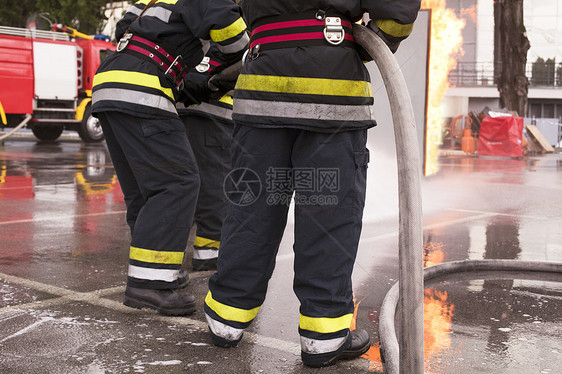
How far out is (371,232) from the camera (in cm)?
564

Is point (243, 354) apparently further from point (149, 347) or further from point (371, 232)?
point (371, 232)

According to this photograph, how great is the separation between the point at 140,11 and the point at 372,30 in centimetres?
147

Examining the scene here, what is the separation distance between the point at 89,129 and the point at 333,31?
53.6 feet

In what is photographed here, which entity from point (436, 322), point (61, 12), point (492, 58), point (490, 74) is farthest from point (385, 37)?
point (492, 58)

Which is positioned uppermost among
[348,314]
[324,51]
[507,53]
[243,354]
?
[507,53]

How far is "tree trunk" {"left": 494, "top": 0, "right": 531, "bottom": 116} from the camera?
813 inches

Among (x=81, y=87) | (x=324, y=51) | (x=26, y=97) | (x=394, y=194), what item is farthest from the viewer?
(x=81, y=87)

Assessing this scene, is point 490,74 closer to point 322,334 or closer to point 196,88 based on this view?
point 196,88

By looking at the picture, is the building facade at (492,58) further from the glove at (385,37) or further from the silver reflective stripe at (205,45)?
the glove at (385,37)

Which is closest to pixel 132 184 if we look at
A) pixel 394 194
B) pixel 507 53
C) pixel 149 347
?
pixel 149 347

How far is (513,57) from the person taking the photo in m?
21.2

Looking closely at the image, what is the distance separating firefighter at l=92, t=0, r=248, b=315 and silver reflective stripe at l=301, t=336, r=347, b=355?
82 cm

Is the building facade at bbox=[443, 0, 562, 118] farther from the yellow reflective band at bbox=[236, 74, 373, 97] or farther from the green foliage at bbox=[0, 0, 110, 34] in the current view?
the yellow reflective band at bbox=[236, 74, 373, 97]

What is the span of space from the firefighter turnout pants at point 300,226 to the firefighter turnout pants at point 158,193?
547 mm
